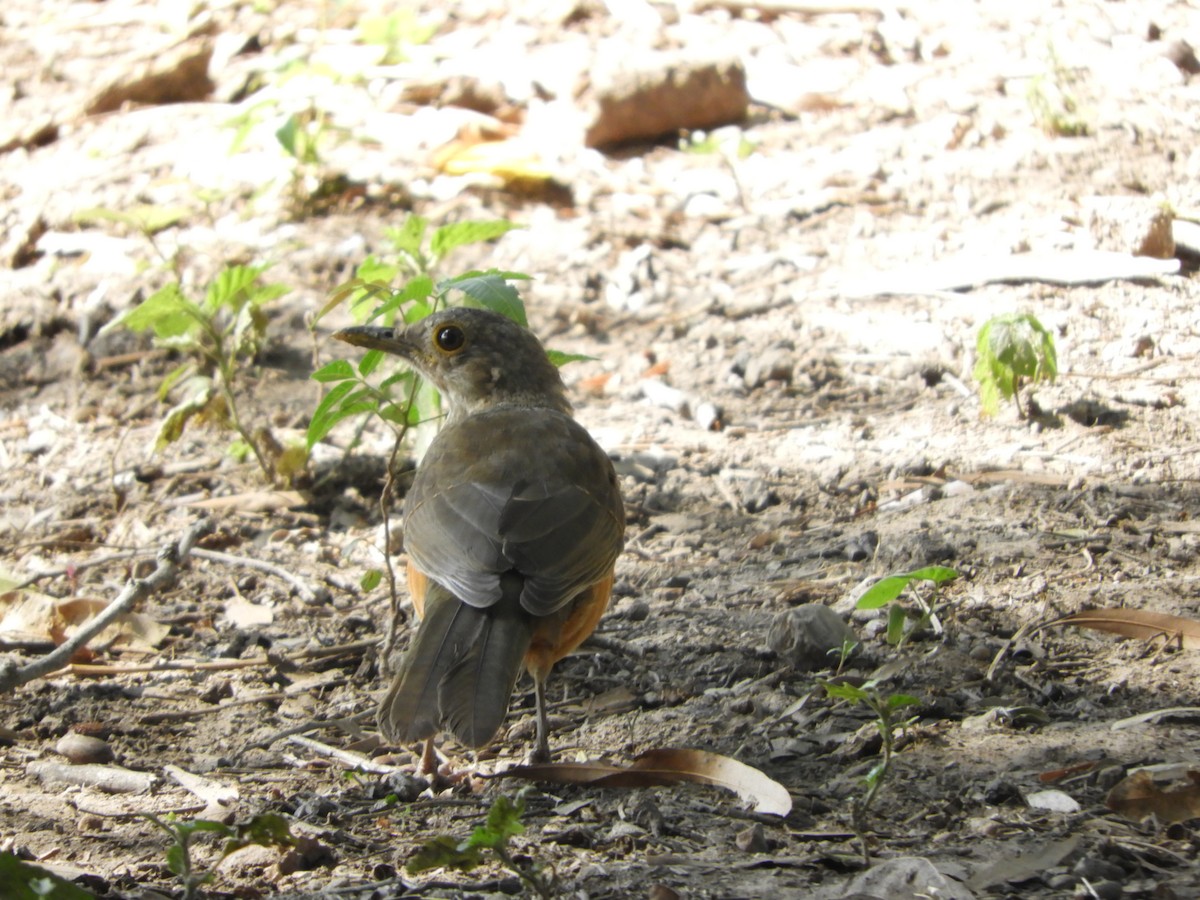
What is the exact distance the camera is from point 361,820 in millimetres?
3703

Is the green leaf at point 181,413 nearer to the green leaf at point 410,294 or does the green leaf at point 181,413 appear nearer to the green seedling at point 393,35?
the green leaf at point 410,294

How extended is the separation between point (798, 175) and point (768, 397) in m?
3.00

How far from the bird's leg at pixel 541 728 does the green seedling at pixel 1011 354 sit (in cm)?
259

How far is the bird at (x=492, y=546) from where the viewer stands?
379 centimetres

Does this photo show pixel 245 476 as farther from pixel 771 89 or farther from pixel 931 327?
pixel 771 89

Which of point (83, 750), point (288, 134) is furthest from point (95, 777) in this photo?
point (288, 134)

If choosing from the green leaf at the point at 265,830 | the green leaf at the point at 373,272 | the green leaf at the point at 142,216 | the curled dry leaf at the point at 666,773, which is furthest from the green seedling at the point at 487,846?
the green leaf at the point at 142,216

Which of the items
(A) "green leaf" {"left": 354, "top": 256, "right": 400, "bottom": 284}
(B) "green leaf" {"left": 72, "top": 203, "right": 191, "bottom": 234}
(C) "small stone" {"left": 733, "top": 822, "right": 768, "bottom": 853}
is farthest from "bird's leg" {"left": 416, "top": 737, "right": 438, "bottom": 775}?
(B) "green leaf" {"left": 72, "top": 203, "right": 191, "bottom": 234}

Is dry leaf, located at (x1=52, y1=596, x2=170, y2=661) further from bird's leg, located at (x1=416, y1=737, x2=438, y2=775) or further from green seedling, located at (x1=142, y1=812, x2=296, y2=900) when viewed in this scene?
green seedling, located at (x1=142, y1=812, x2=296, y2=900)

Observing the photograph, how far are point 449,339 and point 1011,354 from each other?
2.34 metres

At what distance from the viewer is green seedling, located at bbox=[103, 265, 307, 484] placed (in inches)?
234

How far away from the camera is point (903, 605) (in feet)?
15.4

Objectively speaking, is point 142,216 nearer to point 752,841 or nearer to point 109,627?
point 109,627

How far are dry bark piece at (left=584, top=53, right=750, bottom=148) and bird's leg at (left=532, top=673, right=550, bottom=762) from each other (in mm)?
6318
